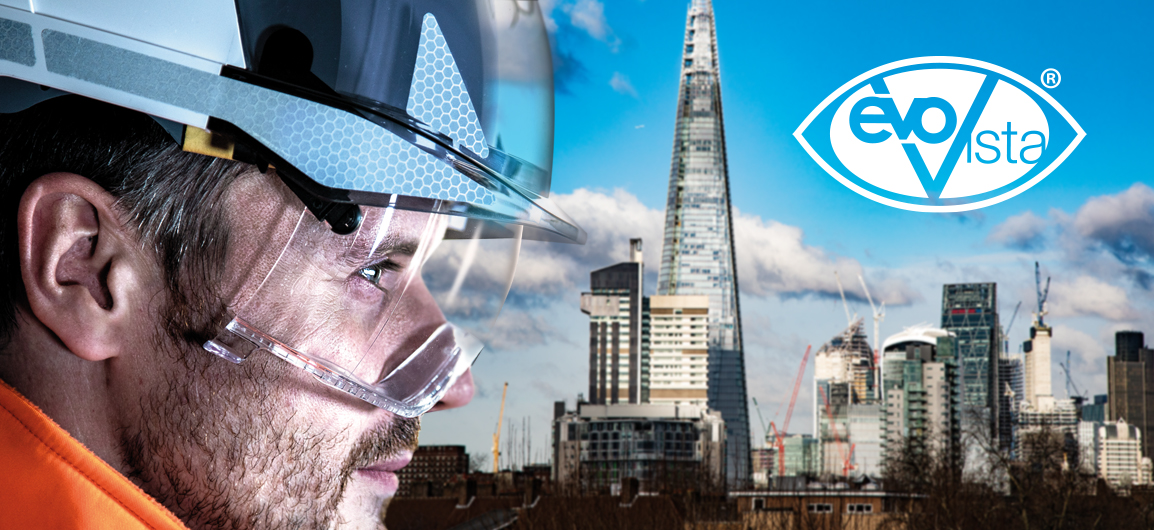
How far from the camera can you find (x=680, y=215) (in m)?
135

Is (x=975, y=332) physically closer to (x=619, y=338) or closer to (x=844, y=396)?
(x=844, y=396)

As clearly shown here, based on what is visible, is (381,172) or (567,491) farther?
(567,491)

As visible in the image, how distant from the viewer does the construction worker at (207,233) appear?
30.1 inches

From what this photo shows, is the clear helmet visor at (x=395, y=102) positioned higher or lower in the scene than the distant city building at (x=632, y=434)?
higher

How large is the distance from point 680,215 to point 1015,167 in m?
127

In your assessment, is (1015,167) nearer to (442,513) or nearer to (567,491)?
(567,491)

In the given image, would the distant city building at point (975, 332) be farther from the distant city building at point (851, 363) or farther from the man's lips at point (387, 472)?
the man's lips at point (387, 472)

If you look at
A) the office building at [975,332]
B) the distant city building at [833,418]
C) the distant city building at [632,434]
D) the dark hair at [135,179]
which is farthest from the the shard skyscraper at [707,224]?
the dark hair at [135,179]

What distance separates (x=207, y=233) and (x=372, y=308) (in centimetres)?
16

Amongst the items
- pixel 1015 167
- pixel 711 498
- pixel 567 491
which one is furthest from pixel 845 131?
pixel 567 491

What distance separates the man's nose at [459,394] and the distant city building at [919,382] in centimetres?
11598

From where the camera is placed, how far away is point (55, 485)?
70cm

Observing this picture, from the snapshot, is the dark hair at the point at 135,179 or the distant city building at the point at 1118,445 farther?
the distant city building at the point at 1118,445

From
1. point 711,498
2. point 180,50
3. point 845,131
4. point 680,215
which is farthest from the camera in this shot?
point 680,215
